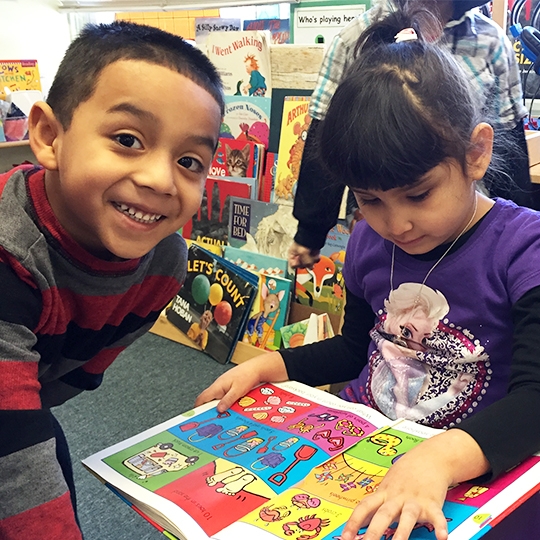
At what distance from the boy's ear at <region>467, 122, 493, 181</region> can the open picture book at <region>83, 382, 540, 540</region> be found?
0.30 meters

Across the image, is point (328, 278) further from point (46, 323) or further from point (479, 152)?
point (46, 323)

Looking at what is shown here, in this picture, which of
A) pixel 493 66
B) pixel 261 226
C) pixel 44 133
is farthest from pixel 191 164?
pixel 261 226

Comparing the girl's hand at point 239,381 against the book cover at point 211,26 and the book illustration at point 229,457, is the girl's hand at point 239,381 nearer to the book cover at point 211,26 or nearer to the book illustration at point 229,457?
the book illustration at point 229,457

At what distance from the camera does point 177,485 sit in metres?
0.57

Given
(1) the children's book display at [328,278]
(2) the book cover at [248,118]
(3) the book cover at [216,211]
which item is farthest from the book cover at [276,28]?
(1) the children's book display at [328,278]

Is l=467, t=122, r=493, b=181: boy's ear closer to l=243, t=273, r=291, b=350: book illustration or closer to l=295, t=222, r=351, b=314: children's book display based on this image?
l=295, t=222, r=351, b=314: children's book display

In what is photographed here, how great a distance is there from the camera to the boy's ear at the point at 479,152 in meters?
0.68

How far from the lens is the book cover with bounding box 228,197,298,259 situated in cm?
187

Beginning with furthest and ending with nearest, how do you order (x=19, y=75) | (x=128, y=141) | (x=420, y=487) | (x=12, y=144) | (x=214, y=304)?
1. (x=19, y=75)
2. (x=12, y=144)
3. (x=214, y=304)
4. (x=128, y=141)
5. (x=420, y=487)

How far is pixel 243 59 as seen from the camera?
1.89 metres

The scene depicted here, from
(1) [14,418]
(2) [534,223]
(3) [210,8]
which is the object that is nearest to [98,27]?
(1) [14,418]

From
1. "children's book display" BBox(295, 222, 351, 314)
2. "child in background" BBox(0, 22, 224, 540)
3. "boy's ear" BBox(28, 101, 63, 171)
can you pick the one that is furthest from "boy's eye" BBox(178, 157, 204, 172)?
"children's book display" BBox(295, 222, 351, 314)

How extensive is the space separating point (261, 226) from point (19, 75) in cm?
133

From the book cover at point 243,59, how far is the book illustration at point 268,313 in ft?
1.97
